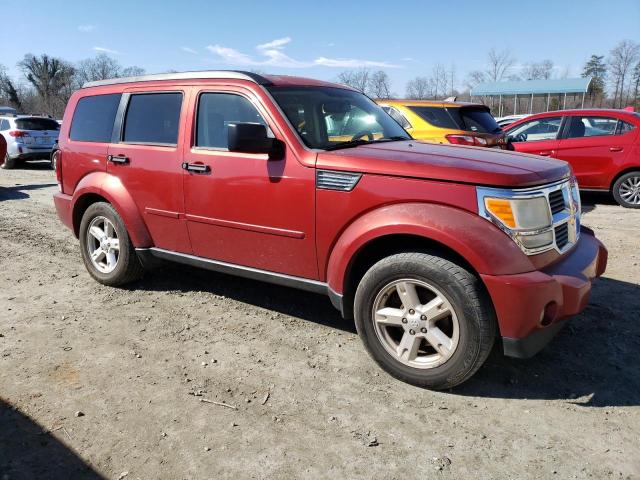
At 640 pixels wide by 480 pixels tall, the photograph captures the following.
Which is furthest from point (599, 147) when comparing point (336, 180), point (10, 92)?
point (10, 92)

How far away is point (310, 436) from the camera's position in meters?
2.77

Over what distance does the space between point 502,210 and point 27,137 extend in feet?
51.8

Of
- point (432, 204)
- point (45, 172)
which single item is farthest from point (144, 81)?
point (45, 172)

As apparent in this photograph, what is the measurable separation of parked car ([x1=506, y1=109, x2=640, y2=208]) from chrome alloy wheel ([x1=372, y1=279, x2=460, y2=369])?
7.09 metres

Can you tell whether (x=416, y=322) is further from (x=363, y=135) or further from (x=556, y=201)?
(x=363, y=135)

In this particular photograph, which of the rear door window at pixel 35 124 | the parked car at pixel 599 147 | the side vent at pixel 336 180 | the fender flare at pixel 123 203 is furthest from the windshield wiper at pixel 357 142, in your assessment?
the rear door window at pixel 35 124

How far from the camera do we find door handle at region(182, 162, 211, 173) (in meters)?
4.04

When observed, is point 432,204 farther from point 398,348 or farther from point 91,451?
point 91,451

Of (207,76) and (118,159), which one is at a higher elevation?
(207,76)

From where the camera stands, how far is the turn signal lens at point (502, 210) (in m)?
2.90

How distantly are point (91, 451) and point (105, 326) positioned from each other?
5.56ft

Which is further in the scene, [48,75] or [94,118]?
[48,75]

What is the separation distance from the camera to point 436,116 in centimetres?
812

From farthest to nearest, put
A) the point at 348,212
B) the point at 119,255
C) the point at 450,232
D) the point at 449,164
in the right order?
the point at 119,255, the point at 348,212, the point at 449,164, the point at 450,232
